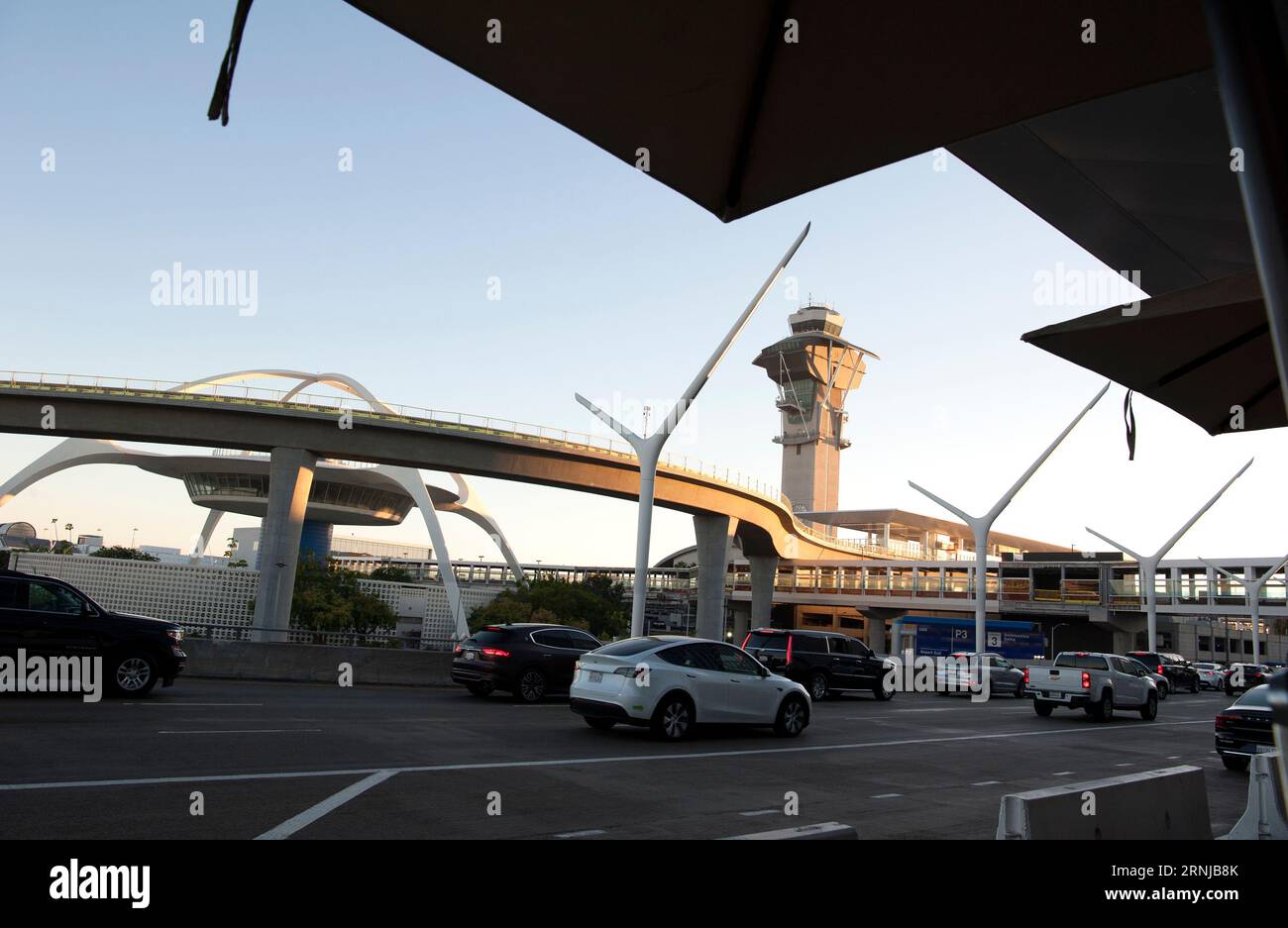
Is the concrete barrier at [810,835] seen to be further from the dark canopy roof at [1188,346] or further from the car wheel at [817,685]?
the car wheel at [817,685]

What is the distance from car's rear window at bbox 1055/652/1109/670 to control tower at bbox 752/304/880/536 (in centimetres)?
11519

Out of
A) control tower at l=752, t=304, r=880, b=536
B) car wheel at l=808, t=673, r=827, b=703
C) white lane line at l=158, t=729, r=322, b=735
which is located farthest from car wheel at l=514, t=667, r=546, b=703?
control tower at l=752, t=304, r=880, b=536

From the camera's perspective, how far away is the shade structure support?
2445 millimetres

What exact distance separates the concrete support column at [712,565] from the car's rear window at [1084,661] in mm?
29454

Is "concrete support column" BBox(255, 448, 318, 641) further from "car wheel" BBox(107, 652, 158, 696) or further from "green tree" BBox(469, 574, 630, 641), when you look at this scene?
"car wheel" BBox(107, 652, 158, 696)

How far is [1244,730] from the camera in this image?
47.6ft

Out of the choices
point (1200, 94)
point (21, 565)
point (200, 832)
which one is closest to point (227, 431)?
point (21, 565)

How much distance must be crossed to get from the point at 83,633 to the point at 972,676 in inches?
1119

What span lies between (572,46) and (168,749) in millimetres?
10132

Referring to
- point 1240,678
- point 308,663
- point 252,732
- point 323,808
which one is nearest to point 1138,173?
point 323,808

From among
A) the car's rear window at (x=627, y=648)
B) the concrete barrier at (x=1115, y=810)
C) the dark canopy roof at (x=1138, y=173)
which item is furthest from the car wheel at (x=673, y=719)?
the dark canopy roof at (x=1138, y=173)

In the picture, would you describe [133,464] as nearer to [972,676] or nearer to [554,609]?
[554,609]
